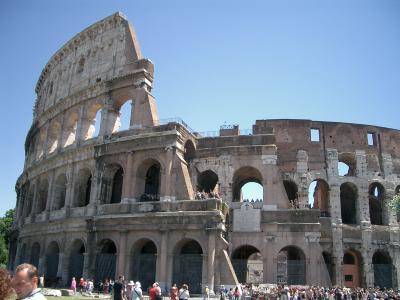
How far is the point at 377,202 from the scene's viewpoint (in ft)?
91.1

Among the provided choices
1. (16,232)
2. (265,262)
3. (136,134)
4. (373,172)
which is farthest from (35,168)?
(373,172)

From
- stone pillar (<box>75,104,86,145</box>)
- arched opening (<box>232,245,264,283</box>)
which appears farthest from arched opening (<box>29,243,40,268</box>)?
arched opening (<box>232,245,264,283</box>)

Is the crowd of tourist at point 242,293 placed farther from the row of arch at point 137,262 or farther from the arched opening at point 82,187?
the arched opening at point 82,187

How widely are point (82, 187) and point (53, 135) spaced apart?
669 cm

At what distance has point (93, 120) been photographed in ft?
88.4

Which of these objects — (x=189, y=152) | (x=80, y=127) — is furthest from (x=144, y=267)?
(x=80, y=127)

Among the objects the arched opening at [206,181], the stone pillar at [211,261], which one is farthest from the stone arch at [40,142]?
the stone pillar at [211,261]

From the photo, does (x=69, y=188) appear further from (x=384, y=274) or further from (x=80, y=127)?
(x=384, y=274)

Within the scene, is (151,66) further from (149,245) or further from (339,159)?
(339,159)

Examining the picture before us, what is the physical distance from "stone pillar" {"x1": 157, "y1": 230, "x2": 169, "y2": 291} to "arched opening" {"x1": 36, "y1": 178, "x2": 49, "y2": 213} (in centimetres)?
1186

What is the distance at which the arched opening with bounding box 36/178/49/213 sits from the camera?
28327 mm

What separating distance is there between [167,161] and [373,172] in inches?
538

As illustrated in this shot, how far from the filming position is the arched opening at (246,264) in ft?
70.6

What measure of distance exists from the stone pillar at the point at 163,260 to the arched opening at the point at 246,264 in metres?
3.76
